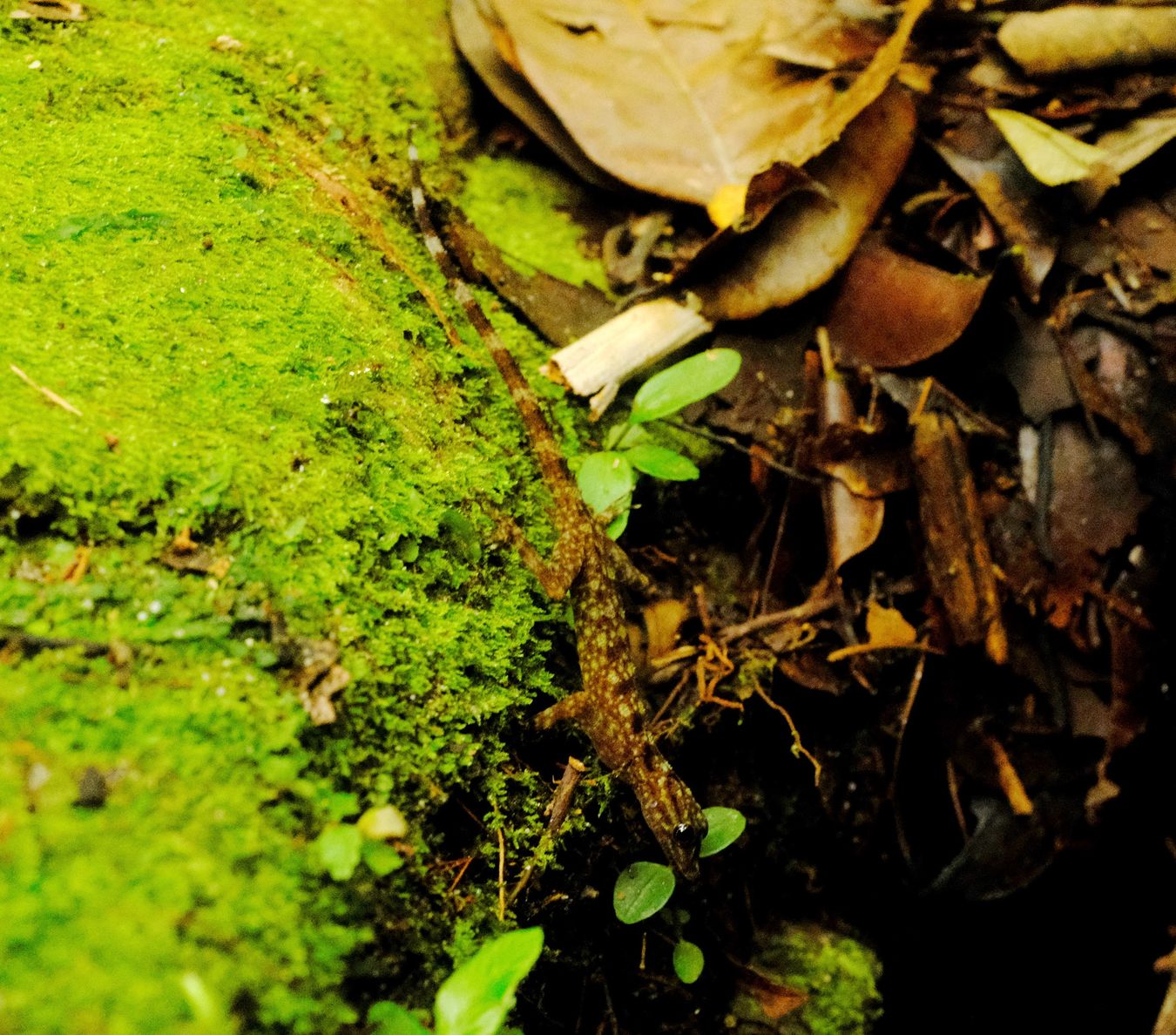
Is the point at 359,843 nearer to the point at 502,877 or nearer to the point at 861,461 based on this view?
the point at 502,877

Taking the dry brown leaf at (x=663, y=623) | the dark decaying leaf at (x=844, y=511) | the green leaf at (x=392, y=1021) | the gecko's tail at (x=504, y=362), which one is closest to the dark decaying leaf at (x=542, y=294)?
the gecko's tail at (x=504, y=362)

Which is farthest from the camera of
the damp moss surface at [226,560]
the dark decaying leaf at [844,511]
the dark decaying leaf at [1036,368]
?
the dark decaying leaf at [1036,368]

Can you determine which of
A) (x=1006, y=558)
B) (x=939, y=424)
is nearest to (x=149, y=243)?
(x=939, y=424)

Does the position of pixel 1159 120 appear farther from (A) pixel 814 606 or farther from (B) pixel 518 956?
(B) pixel 518 956

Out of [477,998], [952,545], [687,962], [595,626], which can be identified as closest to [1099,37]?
[952,545]

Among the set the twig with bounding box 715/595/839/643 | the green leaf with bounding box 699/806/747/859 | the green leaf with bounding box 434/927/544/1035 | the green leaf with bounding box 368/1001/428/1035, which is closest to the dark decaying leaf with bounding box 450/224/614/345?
the twig with bounding box 715/595/839/643

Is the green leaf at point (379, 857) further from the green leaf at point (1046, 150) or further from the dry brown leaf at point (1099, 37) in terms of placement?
the dry brown leaf at point (1099, 37)

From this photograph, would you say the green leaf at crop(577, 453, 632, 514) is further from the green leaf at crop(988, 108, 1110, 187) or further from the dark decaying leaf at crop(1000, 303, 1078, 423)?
the green leaf at crop(988, 108, 1110, 187)
